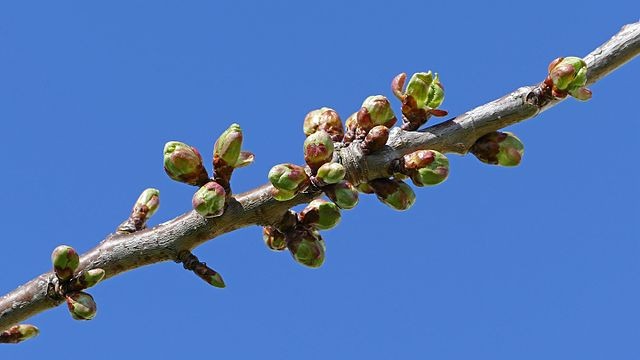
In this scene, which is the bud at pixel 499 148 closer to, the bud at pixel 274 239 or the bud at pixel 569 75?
the bud at pixel 569 75

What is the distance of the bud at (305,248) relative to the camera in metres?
3.25

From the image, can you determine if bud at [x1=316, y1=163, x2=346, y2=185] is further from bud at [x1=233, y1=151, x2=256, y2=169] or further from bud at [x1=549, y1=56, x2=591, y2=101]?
bud at [x1=549, y1=56, x2=591, y2=101]

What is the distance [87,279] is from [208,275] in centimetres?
43

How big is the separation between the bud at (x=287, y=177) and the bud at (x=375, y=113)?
358mm

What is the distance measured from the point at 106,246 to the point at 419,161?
1.20 metres

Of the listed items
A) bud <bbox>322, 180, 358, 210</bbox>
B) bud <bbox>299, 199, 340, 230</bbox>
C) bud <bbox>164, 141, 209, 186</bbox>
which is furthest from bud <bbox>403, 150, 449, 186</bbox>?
bud <bbox>164, 141, 209, 186</bbox>

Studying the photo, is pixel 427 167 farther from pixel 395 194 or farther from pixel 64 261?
pixel 64 261

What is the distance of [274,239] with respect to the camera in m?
3.46

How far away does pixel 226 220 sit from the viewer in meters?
3.09

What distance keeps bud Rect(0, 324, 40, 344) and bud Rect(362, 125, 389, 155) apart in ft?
5.10

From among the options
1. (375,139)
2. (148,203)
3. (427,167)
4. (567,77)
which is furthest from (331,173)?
(567,77)

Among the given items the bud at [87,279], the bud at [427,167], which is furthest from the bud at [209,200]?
the bud at [427,167]

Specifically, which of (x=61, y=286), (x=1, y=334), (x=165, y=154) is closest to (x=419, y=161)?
(x=165, y=154)

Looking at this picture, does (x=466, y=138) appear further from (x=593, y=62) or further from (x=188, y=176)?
(x=188, y=176)
